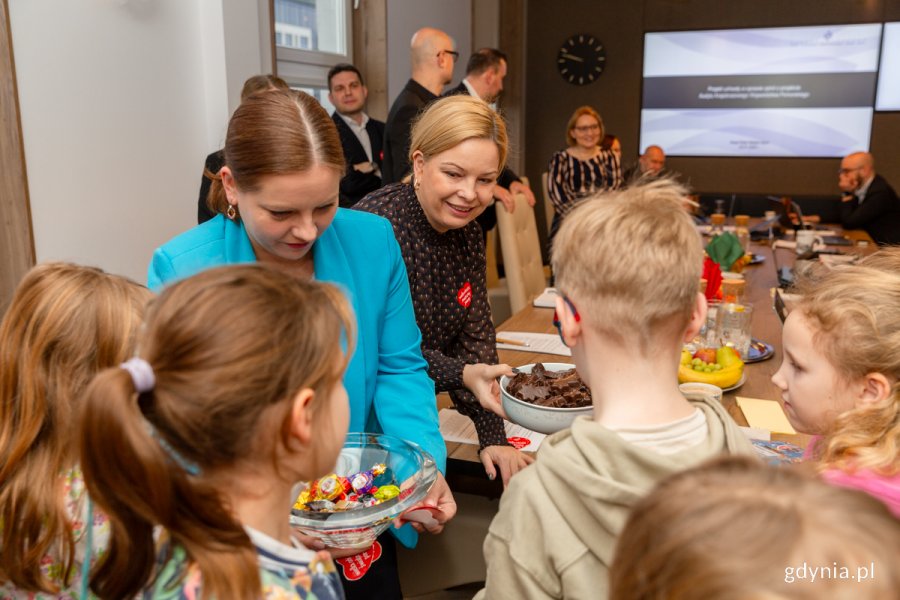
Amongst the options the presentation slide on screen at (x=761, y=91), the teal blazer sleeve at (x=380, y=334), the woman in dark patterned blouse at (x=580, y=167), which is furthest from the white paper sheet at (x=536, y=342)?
the presentation slide on screen at (x=761, y=91)

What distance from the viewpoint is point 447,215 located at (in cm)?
176

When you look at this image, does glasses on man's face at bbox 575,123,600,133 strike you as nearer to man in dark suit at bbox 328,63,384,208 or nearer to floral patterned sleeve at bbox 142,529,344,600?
man in dark suit at bbox 328,63,384,208

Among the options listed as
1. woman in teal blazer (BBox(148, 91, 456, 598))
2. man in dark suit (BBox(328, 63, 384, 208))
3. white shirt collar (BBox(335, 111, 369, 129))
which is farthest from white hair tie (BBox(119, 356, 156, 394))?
white shirt collar (BBox(335, 111, 369, 129))

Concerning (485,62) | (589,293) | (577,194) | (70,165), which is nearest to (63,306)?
(589,293)

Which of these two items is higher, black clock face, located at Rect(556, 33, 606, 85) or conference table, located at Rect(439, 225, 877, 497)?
black clock face, located at Rect(556, 33, 606, 85)

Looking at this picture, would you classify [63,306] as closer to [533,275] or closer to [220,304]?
[220,304]

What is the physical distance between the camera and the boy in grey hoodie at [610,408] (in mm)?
835

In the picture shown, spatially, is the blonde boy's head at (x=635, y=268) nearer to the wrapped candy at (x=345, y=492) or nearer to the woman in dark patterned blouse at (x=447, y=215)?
the wrapped candy at (x=345, y=492)

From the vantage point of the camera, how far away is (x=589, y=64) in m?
7.87

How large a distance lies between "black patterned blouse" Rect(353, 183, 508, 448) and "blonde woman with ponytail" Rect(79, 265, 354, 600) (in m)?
0.88

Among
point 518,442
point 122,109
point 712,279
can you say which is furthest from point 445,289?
point 122,109

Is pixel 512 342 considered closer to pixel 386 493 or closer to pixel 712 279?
pixel 712 279

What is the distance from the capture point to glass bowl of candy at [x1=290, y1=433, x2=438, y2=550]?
1017mm

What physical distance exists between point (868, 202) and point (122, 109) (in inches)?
185
